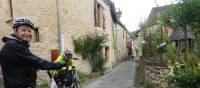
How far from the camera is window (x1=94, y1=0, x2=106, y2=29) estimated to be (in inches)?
933

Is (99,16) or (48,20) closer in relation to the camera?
(48,20)

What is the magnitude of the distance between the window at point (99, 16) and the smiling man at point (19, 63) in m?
19.2

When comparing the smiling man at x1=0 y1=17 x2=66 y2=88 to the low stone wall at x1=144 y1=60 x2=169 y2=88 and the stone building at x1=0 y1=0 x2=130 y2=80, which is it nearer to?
the low stone wall at x1=144 y1=60 x2=169 y2=88

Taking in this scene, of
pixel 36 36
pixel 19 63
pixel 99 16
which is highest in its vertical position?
pixel 99 16

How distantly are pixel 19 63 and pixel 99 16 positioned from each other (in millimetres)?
20887

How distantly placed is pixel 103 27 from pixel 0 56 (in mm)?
22462

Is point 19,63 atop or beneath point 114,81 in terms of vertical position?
atop

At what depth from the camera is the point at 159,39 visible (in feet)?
55.5

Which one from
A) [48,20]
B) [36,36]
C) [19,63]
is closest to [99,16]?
[36,36]

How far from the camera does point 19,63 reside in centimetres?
411

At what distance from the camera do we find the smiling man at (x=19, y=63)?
13.4 feet

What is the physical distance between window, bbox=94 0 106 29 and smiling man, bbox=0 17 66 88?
63.1ft

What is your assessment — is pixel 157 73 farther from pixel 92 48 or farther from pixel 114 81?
pixel 92 48

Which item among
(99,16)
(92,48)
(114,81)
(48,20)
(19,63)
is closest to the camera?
(19,63)
